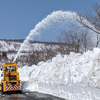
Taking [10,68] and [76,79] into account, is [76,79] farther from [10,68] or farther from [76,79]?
[10,68]

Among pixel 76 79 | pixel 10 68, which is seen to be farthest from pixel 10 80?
pixel 76 79

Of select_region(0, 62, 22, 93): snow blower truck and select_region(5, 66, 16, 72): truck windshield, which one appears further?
select_region(5, 66, 16, 72): truck windshield

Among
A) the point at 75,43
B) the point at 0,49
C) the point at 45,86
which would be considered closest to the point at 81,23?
the point at 75,43

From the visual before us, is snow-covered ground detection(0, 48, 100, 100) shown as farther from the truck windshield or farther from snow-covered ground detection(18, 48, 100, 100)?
the truck windshield

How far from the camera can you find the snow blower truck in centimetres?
1792

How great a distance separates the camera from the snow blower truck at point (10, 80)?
58.8 ft

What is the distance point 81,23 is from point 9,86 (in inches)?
464

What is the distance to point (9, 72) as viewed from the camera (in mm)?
19266

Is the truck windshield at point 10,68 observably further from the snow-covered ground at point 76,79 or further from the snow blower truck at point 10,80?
the snow-covered ground at point 76,79

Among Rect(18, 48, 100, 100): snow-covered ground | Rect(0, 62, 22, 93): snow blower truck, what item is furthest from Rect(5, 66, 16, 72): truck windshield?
Rect(18, 48, 100, 100): snow-covered ground

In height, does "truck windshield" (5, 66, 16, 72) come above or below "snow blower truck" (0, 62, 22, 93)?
above

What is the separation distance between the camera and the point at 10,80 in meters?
18.8

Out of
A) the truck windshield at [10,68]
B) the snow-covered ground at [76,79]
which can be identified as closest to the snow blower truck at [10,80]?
the truck windshield at [10,68]

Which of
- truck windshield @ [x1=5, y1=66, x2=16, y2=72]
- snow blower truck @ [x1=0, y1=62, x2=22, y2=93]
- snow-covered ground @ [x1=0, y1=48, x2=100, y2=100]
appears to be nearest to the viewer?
snow-covered ground @ [x1=0, y1=48, x2=100, y2=100]
